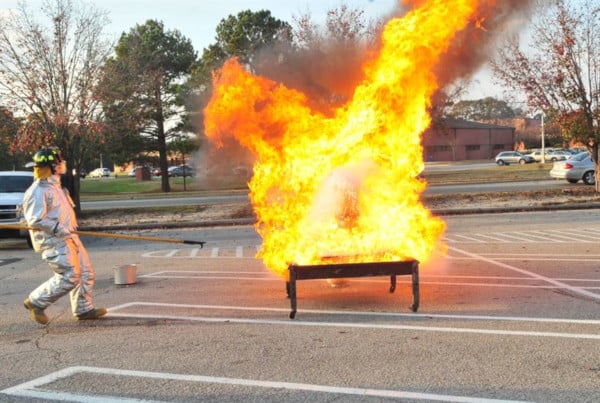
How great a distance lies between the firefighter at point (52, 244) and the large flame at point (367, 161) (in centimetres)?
228

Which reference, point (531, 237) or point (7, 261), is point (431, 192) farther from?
point (7, 261)

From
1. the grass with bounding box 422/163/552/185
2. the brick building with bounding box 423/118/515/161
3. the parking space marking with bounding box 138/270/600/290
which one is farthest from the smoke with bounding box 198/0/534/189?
the brick building with bounding box 423/118/515/161

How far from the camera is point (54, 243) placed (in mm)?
6008

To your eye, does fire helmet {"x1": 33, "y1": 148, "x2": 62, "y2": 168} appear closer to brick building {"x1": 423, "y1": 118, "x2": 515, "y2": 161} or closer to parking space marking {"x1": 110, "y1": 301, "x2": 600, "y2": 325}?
parking space marking {"x1": 110, "y1": 301, "x2": 600, "y2": 325}

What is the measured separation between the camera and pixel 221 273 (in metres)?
8.95

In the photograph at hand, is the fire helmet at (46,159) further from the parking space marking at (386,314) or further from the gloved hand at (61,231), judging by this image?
the parking space marking at (386,314)

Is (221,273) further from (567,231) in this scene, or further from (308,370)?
(567,231)

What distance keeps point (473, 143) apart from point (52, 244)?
76.4 m

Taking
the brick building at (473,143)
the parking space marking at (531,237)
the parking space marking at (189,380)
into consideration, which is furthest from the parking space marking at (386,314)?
the brick building at (473,143)

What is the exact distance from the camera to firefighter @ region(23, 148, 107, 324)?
5953 millimetres

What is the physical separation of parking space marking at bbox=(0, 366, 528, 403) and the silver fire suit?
1.61 meters

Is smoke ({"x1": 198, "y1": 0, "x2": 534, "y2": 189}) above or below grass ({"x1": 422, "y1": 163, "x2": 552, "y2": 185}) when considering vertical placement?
above

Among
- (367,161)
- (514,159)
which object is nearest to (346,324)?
(367,161)

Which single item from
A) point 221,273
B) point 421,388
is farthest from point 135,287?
point 421,388
